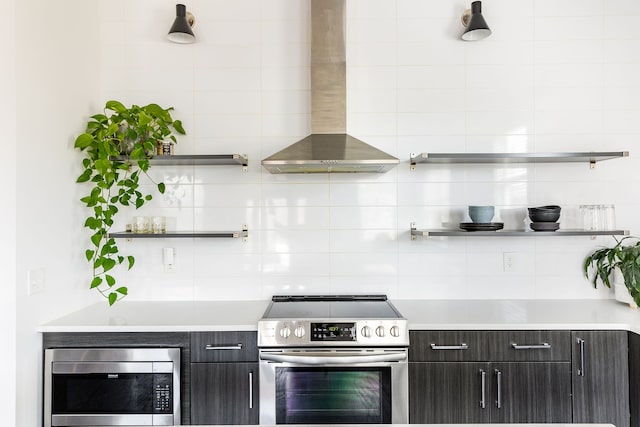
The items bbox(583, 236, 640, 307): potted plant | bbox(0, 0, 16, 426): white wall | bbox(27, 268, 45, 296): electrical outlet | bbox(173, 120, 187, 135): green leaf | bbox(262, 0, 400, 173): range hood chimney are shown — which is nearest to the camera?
bbox(0, 0, 16, 426): white wall

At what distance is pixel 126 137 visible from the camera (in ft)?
7.93

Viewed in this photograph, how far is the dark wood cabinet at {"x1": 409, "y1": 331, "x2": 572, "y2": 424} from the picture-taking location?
201 cm

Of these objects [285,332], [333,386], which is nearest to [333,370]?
[333,386]

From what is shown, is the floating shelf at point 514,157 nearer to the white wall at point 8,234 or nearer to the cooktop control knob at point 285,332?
the cooktop control knob at point 285,332

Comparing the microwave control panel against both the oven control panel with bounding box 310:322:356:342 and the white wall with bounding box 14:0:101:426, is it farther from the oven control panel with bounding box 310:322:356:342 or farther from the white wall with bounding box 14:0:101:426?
the oven control panel with bounding box 310:322:356:342

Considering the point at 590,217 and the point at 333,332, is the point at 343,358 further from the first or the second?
the point at 590,217

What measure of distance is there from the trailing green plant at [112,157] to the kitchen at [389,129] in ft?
0.71

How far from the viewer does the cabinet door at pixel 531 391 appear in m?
2.01

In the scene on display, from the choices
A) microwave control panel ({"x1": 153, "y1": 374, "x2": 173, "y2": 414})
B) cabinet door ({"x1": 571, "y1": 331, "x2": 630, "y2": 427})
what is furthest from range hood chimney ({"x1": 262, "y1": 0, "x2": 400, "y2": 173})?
cabinet door ({"x1": 571, "y1": 331, "x2": 630, "y2": 427})

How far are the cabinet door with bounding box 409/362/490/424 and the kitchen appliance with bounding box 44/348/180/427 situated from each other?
1226mm

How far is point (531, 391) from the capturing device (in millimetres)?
2018

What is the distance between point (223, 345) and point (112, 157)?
1.32 m

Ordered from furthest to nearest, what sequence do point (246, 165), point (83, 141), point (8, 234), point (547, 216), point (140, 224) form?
point (246, 165)
point (140, 224)
point (547, 216)
point (83, 141)
point (8, 234)

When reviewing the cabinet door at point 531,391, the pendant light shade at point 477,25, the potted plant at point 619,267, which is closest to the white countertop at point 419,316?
the potted plant at point 619,267
